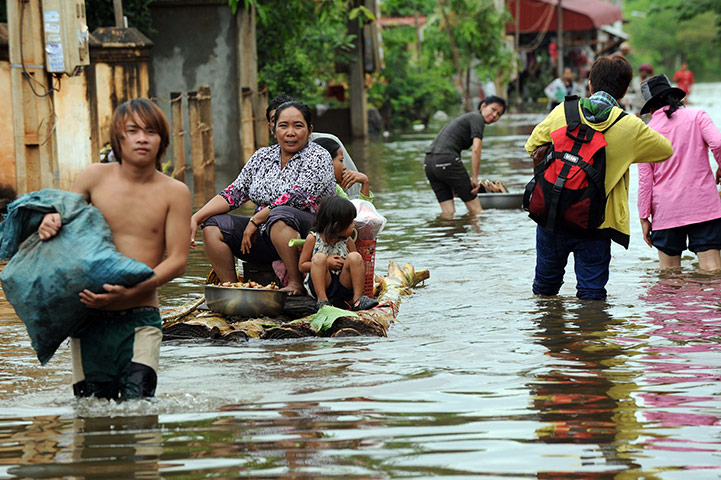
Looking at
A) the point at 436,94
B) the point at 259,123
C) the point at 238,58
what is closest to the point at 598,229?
the point at 238,58

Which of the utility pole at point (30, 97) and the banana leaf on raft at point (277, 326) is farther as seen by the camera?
the utility pole at point (30, 97)

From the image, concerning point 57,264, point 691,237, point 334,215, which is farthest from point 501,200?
point 57,264

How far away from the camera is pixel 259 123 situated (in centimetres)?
2327

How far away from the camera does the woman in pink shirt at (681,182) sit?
30.0ft

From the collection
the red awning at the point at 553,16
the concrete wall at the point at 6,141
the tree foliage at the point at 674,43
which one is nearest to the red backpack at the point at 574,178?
the concrete wall at the point at 6,141

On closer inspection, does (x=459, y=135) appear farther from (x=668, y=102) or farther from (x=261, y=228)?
(x=261, y=228)

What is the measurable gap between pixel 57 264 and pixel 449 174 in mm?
9457

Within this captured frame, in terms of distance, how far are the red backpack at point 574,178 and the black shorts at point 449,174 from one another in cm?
626

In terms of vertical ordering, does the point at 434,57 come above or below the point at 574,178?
above

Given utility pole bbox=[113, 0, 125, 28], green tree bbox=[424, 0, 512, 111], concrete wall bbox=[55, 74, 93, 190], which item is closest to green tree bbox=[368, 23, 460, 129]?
green tree bbox=[424, 0, 512, 111]

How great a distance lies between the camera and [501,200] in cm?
1493

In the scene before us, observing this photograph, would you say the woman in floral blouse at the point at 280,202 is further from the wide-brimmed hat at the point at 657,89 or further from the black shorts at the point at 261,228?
the wide-brimmed hat at the point at 657,89

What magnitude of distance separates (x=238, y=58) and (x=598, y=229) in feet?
47.4

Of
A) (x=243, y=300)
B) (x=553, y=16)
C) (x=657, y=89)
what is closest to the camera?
(x=243, y=300)
